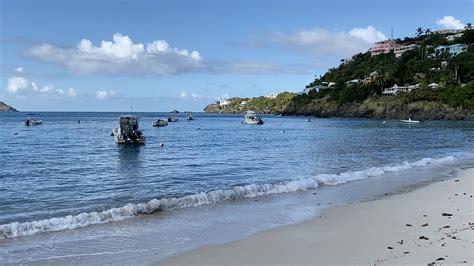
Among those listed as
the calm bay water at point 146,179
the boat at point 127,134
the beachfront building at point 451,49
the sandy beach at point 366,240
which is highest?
the beachfront building at point 451,49

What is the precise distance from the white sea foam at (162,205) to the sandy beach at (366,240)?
4.31m

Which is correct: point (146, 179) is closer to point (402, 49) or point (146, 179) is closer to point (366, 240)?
point (366, 240)

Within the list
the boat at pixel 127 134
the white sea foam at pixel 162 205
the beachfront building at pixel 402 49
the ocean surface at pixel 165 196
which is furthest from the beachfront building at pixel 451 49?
the white sea foam at pixel 162 205

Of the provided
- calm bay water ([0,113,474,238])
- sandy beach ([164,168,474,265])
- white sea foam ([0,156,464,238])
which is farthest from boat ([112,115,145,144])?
sandy beach ([164,168,474,265])

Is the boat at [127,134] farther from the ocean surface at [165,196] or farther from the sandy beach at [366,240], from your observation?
the sandy beach at [366,240]

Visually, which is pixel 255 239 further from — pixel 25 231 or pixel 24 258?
pixel 25 231

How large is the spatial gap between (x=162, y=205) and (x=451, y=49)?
167 m

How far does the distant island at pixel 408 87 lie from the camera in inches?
4476

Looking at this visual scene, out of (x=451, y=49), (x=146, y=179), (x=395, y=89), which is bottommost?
(x=146, y=179)

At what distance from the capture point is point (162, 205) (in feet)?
49.1

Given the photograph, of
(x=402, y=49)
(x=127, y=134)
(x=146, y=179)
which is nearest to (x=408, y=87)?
(x=402, y=49)

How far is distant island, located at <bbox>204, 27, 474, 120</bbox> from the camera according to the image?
11369 centimetres

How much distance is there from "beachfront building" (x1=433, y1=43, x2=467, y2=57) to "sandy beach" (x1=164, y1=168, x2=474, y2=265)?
159432mm

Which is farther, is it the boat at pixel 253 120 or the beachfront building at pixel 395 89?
the beachfront building at pixel 395 89
